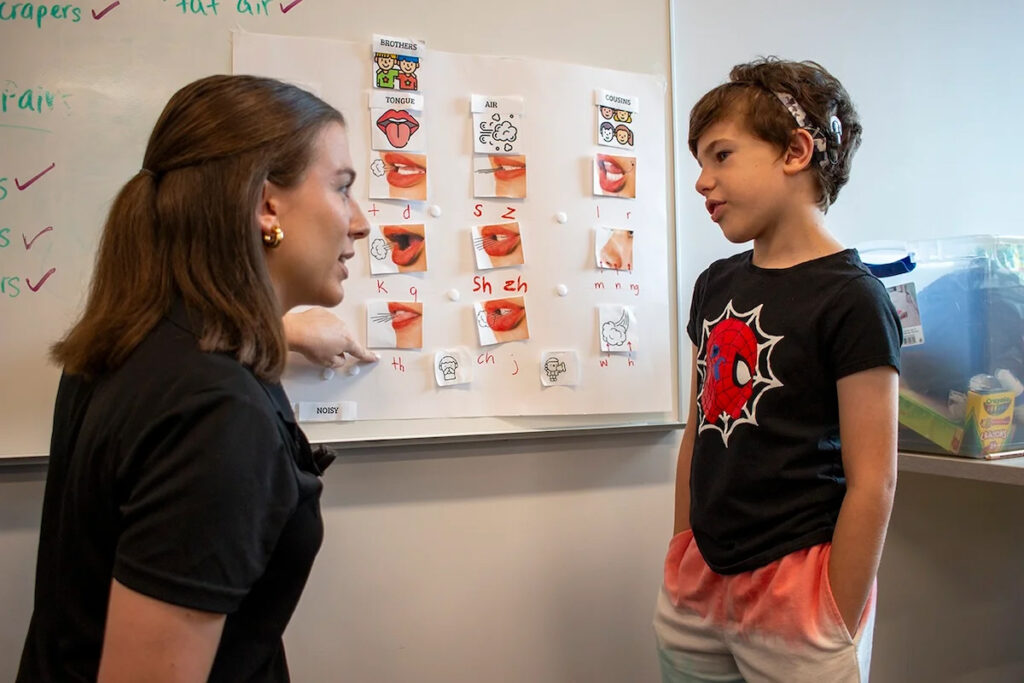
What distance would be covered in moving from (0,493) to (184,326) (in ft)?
2.41

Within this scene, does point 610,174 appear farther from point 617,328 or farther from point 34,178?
point 34,178

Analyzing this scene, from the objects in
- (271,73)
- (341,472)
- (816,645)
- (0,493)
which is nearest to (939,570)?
(816,645)

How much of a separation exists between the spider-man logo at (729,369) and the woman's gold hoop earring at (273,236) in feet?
2.22

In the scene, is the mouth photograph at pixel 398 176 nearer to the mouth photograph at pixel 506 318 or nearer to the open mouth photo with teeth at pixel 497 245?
the open mouth photo with teeth at pixel 497 245

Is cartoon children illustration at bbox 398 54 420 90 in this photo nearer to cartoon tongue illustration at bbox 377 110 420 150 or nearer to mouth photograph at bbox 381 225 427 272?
cartoon tongue illustration at bbox 377 110 420 150

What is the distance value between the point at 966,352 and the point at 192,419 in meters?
1.38

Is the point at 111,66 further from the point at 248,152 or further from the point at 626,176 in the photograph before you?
the point at 626,176

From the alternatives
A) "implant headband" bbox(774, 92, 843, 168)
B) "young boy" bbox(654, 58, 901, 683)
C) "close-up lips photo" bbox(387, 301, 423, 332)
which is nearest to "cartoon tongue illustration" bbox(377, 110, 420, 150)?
"close-up lips photo" bbox(387, 301, 423, 332)

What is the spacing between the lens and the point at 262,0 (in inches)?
48.1

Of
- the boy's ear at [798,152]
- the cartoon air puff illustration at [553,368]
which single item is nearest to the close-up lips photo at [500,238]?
the cartoon air puff illustration at [553,368]

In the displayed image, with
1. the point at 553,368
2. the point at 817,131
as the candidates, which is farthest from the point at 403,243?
the point at 817,131

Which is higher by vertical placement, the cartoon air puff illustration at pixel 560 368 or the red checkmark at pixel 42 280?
the red checkmark at pixel 42 280

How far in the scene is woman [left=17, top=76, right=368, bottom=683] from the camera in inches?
22.8

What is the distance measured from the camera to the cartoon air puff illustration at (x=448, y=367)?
1.29 meters
